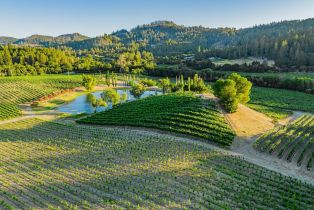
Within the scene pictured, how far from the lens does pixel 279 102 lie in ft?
247

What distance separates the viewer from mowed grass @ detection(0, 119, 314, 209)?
28125 mm

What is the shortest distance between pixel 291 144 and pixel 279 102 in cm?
3577

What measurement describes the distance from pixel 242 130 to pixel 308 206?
23121mm

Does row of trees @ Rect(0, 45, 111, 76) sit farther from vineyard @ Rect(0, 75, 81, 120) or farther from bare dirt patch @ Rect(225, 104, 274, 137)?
bare dirt patch @ Rect(225, 104, 274, 137)

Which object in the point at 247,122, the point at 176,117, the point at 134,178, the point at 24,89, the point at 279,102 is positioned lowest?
the point at 134,178

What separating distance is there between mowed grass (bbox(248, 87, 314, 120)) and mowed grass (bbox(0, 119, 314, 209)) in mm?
30288

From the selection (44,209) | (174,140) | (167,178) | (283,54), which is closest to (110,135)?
(174,140)

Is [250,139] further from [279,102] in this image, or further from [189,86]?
[189,86]

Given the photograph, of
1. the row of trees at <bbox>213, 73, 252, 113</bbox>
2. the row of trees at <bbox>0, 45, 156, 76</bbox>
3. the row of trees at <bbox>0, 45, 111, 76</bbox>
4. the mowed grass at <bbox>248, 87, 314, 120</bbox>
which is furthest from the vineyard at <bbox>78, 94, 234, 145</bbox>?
the row of trees at <bbox>0, 45, 111, 76</bbox>

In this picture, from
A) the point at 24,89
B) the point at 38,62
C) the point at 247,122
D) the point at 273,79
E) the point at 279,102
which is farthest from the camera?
the point at 38,62

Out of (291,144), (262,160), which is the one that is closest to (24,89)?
(262,160)

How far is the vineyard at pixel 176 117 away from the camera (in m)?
48.8

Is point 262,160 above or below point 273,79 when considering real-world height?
below

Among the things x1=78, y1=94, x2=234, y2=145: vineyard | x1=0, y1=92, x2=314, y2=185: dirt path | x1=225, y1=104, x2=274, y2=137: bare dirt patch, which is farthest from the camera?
x1=225, y1=104, x2=274, y2=137: bare dirt patch
